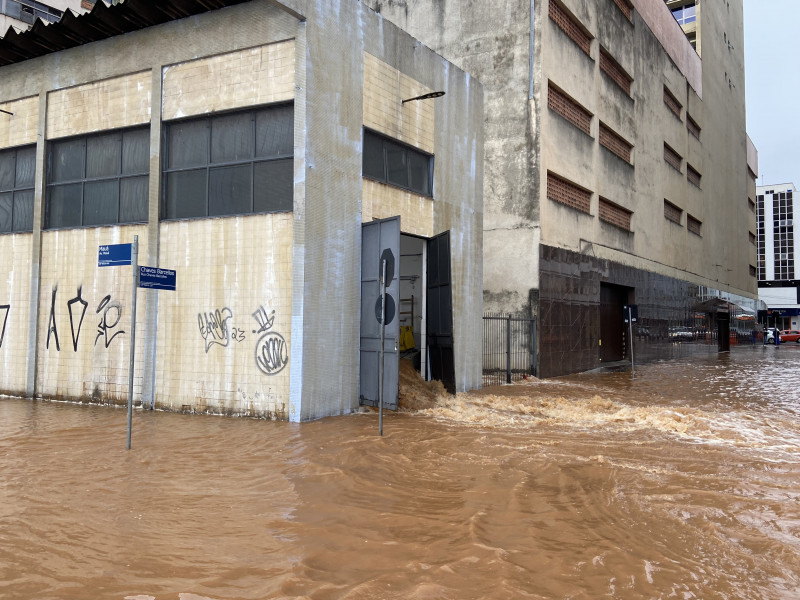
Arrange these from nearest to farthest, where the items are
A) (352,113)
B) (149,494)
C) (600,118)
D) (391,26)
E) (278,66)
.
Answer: (149,494)
(278,66)
(352,113)
(391,26)
(600,118)

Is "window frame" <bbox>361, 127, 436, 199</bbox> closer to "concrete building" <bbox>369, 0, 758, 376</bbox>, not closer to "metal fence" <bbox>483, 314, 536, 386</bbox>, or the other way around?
"metal fence" <bbox>483, 314, 536, 386</bbox>

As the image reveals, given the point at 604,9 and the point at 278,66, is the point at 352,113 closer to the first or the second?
the point at 278,66

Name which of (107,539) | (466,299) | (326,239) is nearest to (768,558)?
(107,539)

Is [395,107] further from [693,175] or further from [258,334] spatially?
[693,175]

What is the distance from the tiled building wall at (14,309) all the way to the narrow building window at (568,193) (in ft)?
51.0

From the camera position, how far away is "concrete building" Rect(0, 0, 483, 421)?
11375 millimetres

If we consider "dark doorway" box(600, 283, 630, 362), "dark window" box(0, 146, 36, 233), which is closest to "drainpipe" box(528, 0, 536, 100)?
"dark doorway" box(600, 283, 630, 362)

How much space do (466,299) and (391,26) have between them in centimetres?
625

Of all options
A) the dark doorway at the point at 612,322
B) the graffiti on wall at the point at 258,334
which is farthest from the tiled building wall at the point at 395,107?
the dark doorway at the point at 612,322

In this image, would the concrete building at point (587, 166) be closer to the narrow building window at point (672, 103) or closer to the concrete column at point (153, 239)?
the narrow building window at point (672, 103)

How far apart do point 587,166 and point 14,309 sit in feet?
63.7

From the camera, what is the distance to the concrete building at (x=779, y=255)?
284 ft

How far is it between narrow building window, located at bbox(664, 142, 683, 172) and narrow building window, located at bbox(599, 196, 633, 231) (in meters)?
7.75

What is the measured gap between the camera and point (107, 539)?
5043 millimetres
